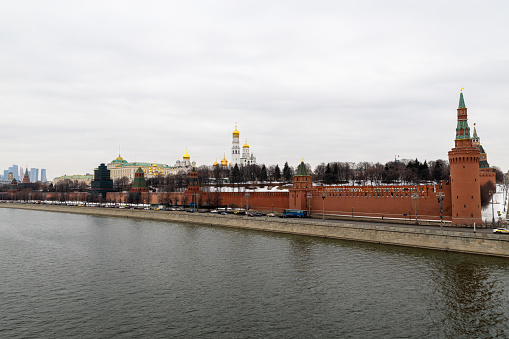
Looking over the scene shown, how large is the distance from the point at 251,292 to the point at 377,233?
16528 mm

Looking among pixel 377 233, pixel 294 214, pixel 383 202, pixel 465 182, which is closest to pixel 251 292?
pixel 377 233

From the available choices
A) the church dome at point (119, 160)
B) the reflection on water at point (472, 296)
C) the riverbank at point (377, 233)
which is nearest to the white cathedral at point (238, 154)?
the church dome at point (119, 160)

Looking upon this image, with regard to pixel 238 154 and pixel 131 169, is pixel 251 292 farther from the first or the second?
pixel 131 169

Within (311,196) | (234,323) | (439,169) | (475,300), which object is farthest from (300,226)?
(439,169)

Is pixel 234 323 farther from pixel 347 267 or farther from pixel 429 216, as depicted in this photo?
pixel 429 216

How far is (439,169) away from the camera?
8319cm

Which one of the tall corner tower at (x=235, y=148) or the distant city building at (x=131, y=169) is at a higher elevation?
the tall corner tower at (x=235, y=148)

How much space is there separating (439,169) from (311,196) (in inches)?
1978

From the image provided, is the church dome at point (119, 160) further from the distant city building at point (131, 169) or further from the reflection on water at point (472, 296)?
the reflection on water at point (472, 296)

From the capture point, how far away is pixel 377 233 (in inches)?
1232

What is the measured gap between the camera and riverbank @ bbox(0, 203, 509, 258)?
26062mm

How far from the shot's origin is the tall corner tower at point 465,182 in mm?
33219

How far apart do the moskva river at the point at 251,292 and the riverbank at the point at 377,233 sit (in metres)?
0.88

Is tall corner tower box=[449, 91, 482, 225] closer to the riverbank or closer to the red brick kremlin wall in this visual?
the red brick kremlin wall
